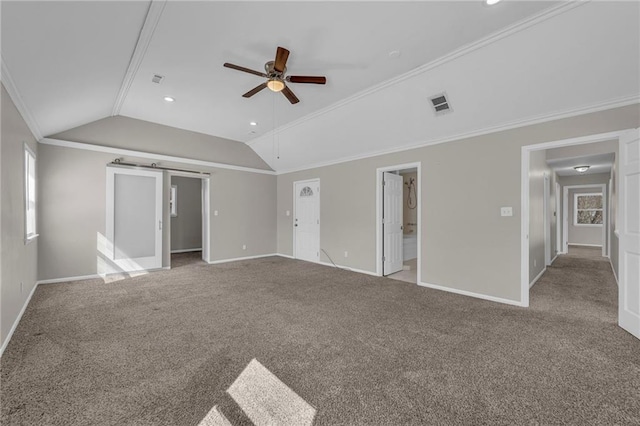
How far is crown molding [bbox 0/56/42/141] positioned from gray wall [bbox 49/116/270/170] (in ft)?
2.43

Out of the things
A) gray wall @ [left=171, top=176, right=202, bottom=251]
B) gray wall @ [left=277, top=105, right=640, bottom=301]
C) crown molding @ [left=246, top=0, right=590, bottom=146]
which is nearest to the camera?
crown molding @ [left=246, top=0, right=590, bottom=146]

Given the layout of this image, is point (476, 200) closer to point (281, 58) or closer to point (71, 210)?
point (281, 58)

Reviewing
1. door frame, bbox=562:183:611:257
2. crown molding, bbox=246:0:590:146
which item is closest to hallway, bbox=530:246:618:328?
door frame, bbox=562:183:611:257

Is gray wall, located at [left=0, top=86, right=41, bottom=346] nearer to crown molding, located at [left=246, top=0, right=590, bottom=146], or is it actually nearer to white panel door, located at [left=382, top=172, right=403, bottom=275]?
crown molding, located at [left=246, top=0, right=590, bottom=146]

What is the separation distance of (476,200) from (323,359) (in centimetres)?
323

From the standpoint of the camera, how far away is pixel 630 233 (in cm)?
288

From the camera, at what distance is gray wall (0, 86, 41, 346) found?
8.14 ft

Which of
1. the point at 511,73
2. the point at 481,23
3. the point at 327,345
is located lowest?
the point at 327,345

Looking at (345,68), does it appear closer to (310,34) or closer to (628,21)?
(310,34)

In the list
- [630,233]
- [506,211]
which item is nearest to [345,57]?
[506,211]

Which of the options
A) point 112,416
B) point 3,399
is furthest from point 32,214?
point 112,416

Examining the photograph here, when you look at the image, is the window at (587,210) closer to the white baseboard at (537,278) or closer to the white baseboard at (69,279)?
the white baseboard at (537,278)

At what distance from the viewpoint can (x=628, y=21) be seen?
7.50 feet

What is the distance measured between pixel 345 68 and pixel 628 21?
2.53 meters
